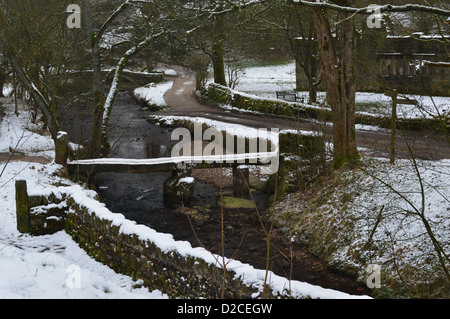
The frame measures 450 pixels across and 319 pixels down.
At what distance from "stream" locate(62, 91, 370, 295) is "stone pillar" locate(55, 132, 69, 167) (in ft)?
3.98

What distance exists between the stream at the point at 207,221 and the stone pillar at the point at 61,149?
121 cm

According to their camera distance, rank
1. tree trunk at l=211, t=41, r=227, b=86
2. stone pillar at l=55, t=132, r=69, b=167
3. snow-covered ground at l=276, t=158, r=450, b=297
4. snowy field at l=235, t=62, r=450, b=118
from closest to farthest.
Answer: snow-covered ground at l=276, t=158, r=450, b=297, stone pillar at l=55, t=132, r=69, b=167, snowy field at l=235, t=62, r=450, b=118, tree trunk at l=211, t=41, r=227, b=86

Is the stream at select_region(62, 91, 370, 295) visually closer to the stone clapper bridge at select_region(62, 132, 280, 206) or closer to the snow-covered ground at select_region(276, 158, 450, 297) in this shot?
the stone clapper bridge at select_region(62, 132, 280, 206)

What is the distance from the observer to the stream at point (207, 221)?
32.6ft

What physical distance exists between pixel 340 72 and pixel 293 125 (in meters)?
6.71

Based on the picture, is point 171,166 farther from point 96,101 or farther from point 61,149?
point 96,101

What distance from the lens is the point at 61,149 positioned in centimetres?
1309

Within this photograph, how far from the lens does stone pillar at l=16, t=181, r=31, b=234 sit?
8.95m

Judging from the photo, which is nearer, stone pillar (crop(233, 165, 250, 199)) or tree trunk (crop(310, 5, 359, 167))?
tree trunk (crop(310, 5, 359, 167))

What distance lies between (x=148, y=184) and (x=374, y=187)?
23.0ft

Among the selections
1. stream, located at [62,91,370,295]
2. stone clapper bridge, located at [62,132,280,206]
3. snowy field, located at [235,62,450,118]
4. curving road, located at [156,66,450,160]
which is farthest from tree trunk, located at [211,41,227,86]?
stone clapper bridge, located at [62,132,280,206]

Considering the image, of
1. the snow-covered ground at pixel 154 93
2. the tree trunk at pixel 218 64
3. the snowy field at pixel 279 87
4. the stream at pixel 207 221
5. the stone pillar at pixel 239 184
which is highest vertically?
the tree trunk at pixel 218 64

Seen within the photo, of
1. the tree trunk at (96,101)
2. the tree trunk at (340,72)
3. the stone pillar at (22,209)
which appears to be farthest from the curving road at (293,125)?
the stone pillar at (22,209)

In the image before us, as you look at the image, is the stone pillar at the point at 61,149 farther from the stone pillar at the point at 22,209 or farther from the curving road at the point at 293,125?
the curving road at the point at 293,125
